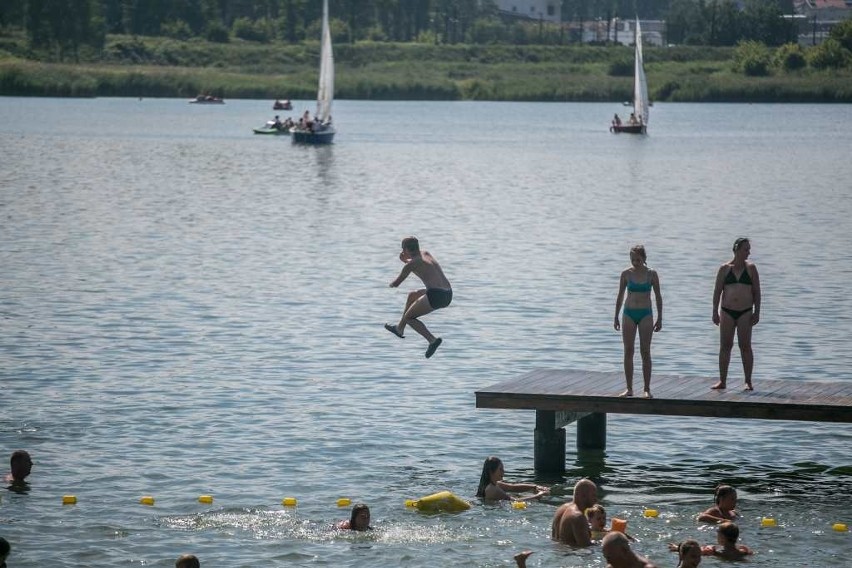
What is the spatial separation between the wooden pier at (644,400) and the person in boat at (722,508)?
4.94 ft

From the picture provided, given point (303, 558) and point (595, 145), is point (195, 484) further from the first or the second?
point (595, 145)

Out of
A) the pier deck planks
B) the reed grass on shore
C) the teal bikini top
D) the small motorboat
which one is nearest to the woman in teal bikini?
the teal bikini top

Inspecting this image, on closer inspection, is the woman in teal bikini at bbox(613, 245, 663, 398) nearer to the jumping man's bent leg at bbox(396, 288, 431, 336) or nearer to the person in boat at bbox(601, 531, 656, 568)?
the jumping man's bent leg at bbox(396, 288, 431, 336)

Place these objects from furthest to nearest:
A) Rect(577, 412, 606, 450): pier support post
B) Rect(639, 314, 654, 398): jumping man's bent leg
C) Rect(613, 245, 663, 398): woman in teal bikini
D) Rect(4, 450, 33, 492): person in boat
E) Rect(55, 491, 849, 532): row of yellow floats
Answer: Rect(577, 412, 606, 450): pier support post, Rect(4, 450, 33, 492): person in boat, Rect(639, 314, 654, 398): jumping man's bent leg, Rect(613, 245, 663, 398): woman in teal bikini, Rect(55, 491, 849, 532): row of yellow floats

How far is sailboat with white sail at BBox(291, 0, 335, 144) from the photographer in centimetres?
9356

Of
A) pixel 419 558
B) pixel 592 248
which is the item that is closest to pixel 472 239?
pixel 592 248

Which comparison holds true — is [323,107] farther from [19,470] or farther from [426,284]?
[19,470]

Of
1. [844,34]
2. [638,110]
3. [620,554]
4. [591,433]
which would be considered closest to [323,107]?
[638,110]

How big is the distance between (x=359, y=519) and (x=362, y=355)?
13992 mm

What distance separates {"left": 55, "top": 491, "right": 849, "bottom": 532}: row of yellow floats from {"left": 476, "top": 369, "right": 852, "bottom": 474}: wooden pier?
4.80 ft

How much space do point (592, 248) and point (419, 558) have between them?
3674 centimetres

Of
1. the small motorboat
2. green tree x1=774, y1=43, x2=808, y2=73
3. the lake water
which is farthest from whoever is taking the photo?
green tree x1=774, y1=43, x2=808, y2=73

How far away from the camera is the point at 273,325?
1538 inches

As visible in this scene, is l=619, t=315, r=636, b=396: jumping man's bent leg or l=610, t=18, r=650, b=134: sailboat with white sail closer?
l=619, t=315, r=636, b=396: jumping man's bent leg
